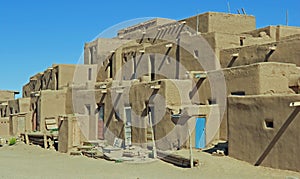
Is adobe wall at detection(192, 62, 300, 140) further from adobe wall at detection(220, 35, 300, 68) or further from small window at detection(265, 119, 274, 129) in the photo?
small window at detection(265, 119, 274, 129)

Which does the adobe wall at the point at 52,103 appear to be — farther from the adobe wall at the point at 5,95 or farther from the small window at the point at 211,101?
the adobe wall at the point at 5,95

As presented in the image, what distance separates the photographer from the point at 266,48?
19750mm

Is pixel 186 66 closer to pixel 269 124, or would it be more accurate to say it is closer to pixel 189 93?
pixel 189 93

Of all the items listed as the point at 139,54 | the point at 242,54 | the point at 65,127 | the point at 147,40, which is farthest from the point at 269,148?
the point at 147,40

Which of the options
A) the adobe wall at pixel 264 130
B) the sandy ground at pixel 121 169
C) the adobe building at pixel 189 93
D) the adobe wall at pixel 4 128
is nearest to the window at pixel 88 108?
the adobe building at pixel 189 93

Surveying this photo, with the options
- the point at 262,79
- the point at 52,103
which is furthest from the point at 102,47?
the point at 262,79

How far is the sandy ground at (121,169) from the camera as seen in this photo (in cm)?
1404

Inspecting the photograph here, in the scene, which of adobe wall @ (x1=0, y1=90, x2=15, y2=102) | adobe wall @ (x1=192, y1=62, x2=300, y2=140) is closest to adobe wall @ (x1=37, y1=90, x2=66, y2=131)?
adobe wall @ (x1=192, y1=62, x2=300, y2=140)

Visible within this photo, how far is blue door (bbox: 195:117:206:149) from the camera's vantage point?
1812 cm

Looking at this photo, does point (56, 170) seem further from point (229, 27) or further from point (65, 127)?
point (229, 27)

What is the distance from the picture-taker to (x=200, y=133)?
18.1m

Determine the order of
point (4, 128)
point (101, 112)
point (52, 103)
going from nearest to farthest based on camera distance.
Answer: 1. point (101, 112)
2. point (52, 103)
3. point (4, 128)

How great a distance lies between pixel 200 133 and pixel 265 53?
502 cm

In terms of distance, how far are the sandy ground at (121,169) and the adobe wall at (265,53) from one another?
5841mm
